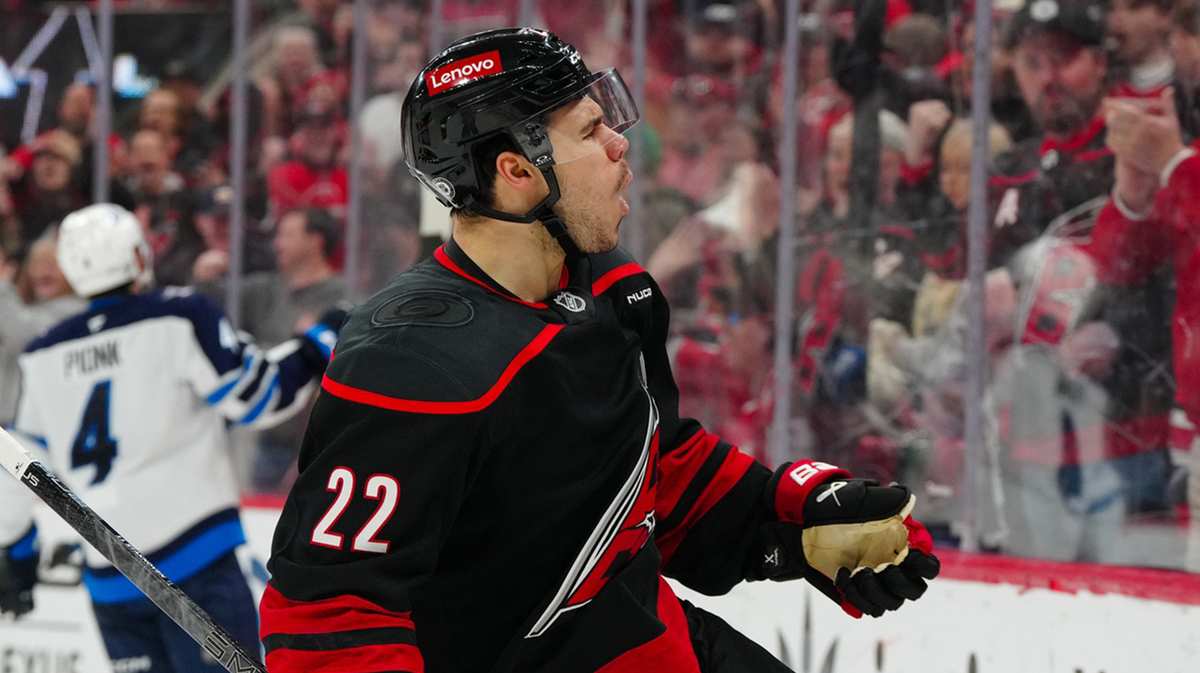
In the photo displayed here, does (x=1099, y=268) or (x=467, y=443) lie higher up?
(x=467, y=443)

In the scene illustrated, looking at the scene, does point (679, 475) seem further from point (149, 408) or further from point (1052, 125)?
point (149, 408)

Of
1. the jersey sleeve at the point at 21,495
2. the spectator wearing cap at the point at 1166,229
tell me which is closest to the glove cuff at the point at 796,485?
the spectator wearing cap at the point at 1166,229

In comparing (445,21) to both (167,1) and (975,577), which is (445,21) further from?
(975,577)

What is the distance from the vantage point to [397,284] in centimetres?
164

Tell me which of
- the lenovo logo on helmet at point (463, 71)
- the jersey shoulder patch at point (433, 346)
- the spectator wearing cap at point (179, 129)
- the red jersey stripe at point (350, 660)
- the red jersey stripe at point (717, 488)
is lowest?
the spectator wearing cap at point (179, 129)

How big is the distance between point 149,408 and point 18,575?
21.1 inches

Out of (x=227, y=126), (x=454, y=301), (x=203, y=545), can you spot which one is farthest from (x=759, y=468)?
(x=227, y=126)

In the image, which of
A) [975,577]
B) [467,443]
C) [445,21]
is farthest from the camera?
[445,21]

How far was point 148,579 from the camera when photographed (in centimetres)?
175

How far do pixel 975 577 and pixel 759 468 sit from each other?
114 centimetres

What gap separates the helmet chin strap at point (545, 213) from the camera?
5.52 ft

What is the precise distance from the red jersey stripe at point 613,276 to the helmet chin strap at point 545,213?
126 mm

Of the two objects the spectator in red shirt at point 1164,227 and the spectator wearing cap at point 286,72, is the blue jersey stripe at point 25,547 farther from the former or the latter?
the spectator in red shirt at point 1164,227

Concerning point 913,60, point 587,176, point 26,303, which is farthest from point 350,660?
point 26,303
